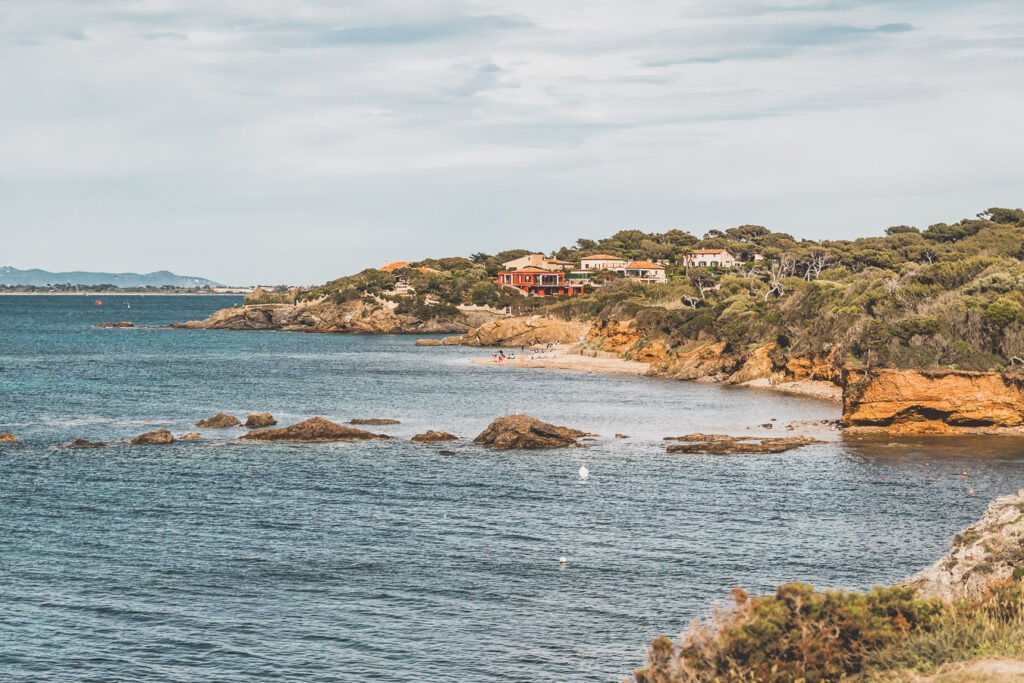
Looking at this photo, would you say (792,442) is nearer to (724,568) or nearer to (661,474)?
(661,474)

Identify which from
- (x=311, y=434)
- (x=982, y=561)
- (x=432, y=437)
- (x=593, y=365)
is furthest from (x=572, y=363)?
(x=982, y=561)

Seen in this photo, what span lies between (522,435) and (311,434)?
13134mm

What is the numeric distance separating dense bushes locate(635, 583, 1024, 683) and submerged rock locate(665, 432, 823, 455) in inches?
1426

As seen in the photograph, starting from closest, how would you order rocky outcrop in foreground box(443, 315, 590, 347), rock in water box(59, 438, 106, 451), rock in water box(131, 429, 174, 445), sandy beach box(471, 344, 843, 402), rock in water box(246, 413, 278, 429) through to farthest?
rock in water box(59, 438, 106, 451)
rock in water box(131, 429, 174, 445)
rock in water box(246, 413, 278, 429)
sandy beach box(471, 344, 843, 402)
rocky outcrop in foreground box(443, 315, 590, 347)

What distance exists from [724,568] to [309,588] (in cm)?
1305

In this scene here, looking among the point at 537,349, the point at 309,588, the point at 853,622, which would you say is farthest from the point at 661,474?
the point at 537,349

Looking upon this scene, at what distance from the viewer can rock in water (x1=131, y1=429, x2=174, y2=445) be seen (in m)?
57.4

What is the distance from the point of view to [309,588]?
29281 millimetres

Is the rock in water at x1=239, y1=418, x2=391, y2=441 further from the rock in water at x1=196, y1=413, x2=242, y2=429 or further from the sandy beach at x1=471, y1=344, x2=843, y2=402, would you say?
the sandy beach at x1=471, y1=344, x2=843, y2=402

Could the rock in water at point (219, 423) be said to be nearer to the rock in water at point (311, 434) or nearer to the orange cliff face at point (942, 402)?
the rock in water at point (311, 434)

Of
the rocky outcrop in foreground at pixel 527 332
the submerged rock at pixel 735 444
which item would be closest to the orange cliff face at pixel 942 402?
the submerged rock at pixel 735 444

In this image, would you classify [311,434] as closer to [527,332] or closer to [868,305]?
[868,305]

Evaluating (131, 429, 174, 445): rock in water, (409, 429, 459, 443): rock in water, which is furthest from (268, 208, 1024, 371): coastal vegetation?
(131, 429, 174, 445): rock in water

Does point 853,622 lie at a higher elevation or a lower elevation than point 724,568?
higher
